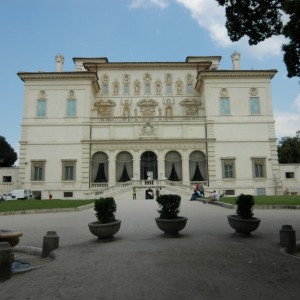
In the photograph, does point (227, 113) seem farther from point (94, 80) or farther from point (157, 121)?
point (94, 80)

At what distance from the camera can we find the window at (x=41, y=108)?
41.3 m

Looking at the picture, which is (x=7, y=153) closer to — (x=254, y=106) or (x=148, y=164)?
(x=148, y=164)

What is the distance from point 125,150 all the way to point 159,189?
7.49 m

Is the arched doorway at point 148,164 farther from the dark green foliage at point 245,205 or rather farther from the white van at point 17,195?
the dark green foliage at point 245,205

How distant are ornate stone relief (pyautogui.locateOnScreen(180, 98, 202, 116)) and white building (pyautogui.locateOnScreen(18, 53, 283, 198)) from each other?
1.86 m

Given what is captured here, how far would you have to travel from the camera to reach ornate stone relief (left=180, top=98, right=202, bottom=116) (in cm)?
4519

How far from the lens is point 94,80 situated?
4231cm

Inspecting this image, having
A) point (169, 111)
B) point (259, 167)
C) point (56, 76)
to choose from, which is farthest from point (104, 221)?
point (169, 111)

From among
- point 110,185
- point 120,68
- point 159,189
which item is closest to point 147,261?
point 159,189

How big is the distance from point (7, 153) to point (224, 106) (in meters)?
44.7

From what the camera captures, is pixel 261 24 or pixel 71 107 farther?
pixel 71 107

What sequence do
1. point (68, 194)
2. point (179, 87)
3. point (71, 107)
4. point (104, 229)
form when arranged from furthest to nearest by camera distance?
1. point (179, 87)
2. point (71, 107)
3. point (68, 194)
4. point (104, 229)

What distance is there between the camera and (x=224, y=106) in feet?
136

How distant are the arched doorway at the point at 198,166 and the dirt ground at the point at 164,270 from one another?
28.9m
